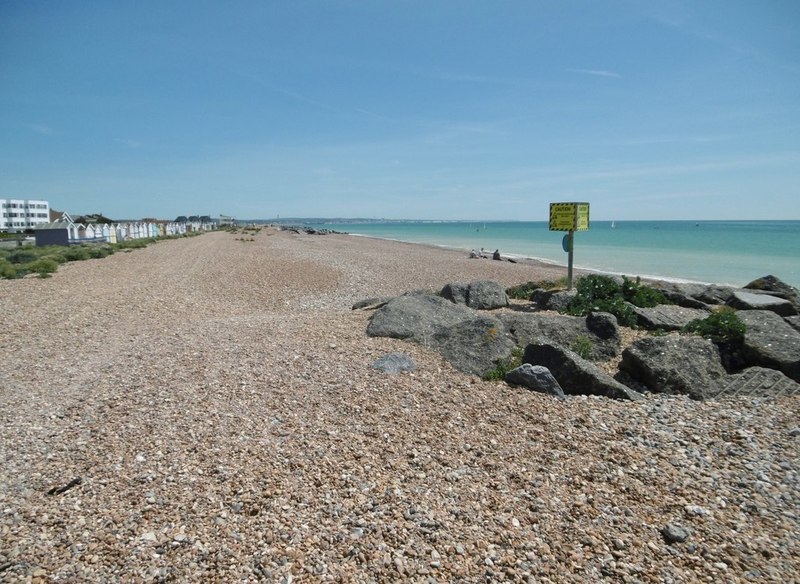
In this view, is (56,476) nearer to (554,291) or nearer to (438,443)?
(438,443)

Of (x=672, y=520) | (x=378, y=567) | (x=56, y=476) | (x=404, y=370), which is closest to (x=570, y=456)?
(x=672, y=520)

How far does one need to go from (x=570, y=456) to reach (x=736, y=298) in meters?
7.56

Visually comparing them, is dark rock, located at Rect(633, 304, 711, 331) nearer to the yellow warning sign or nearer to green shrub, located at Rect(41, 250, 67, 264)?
the yellow warning sign

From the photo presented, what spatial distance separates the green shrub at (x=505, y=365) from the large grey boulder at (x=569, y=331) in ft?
1.14

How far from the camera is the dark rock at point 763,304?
9.08 meters

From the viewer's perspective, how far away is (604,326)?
751 centimetres

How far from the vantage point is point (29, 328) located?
9211 millimetres

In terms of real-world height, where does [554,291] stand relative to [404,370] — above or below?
above

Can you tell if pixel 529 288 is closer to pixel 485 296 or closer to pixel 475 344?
pixel 485 296

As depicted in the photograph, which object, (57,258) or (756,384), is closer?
(756,384)

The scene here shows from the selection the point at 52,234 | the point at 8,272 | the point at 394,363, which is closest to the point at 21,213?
the point at 52,234

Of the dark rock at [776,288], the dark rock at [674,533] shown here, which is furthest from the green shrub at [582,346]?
the dark rock at [776,288]

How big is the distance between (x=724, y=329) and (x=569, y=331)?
2045mm

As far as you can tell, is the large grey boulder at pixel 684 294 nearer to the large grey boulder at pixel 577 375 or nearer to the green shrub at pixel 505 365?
the green shrub at pixel 505 365
